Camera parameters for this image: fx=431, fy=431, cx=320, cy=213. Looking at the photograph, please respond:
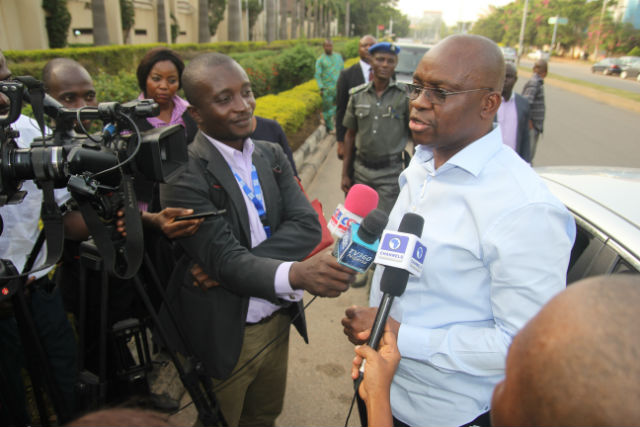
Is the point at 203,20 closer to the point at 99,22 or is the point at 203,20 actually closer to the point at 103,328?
the point at 99,22

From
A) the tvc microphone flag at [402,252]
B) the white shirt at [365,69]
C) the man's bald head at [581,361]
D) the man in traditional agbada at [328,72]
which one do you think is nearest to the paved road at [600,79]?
the man in traditional agbada at [328,72]

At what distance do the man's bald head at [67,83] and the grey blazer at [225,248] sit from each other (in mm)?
1341

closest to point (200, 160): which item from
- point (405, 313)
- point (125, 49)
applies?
point (405, 313)

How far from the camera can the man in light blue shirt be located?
3.85 feet

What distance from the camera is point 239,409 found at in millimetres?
2012

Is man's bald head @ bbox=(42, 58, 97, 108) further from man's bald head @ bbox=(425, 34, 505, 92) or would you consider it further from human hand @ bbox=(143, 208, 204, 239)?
man's bald head @ bbox=(425, 34, 505, 92)

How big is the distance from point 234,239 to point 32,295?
1040mm

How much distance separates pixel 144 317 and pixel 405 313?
59.0 inches

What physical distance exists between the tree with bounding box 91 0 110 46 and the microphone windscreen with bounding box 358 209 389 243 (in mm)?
20632

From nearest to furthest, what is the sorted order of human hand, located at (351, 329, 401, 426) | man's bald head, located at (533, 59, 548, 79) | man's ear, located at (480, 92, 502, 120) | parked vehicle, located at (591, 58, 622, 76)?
human hand, located at (351, 329, 401, 426)
man's ear, located at (480, 92, 502, 120)
man's bald head, located at (533, 59, 548, 79)
parked vehicle, located at (591, 58, 622, 76)

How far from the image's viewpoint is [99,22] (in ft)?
59.1

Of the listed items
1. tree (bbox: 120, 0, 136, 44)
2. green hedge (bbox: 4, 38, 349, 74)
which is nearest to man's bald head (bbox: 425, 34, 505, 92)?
green hedge (bbox: 4, 38, 349, 74)

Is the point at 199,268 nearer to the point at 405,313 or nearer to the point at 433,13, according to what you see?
the point at 405,313

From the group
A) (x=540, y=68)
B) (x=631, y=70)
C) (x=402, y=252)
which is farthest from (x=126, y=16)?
(x=631, y=70)
